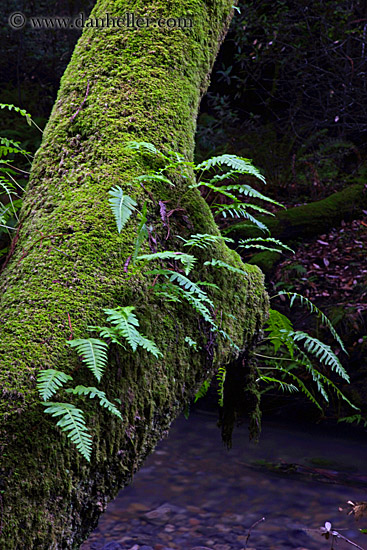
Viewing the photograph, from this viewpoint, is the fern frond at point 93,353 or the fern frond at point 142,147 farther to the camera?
the fern frond at point 142,147

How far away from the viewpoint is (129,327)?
1697 mm

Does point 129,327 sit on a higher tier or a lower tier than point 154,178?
lower

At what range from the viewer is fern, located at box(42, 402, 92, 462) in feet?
4.94

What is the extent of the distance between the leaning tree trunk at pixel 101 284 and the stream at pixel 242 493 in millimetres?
2870

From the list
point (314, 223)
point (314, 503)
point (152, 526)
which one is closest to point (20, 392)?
point (152, 526)

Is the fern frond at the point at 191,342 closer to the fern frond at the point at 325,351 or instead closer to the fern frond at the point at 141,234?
the fern frond at the point at 141,234

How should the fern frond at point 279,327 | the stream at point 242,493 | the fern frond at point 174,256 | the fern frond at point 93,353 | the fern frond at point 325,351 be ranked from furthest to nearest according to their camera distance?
1. the stream at point 242,493
2. the fern frond at point 279,327
3. the fern frond at point 325,351
4. the fern frond at point 174,256
5. the fern frond at point 93,353

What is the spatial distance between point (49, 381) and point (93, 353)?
17 cm

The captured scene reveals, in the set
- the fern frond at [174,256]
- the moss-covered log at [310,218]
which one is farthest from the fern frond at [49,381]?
the moss-covered log at [310,218]

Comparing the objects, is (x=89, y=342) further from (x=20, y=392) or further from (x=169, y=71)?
(x=169, y=71)

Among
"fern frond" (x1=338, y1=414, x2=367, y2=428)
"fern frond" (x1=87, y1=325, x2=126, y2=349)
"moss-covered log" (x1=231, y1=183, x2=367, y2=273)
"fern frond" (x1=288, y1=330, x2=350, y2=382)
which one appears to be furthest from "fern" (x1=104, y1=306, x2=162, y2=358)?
"moss-covered log" (x1=231, y1=183, x2=367, y2=273)

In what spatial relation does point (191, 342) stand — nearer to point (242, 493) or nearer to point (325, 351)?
point (325, 351)

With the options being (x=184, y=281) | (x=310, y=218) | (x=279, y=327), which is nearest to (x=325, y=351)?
(x=279, y=327)

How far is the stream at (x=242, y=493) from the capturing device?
442cm
